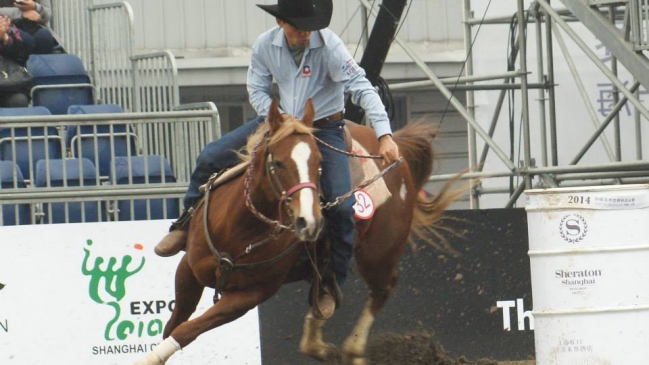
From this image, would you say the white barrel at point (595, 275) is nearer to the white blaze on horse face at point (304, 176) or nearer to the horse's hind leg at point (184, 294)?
the white blaze on horse face at point (304, 176)

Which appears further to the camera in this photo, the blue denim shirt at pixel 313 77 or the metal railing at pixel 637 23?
the metal railing at pixel 637 23

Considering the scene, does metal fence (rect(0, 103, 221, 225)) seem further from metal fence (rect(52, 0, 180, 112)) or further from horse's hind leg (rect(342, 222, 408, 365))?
horse's hind leg (rect(342, 222, 408, 365))

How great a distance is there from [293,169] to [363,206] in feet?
4.55

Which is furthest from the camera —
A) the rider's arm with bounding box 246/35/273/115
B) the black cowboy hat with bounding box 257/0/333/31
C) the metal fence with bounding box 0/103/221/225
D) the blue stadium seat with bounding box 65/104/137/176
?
the blue stadium seat with bounding box 65/104/137/176

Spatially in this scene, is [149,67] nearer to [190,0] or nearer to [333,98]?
[333,98]

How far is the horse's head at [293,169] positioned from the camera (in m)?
7.05

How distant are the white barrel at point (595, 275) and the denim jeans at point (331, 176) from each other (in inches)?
52.8

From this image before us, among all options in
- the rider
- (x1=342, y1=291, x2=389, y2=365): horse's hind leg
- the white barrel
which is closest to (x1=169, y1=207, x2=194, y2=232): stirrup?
the rider

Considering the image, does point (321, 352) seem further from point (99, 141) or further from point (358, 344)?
point (99, 141)

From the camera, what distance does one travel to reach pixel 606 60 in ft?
41.7

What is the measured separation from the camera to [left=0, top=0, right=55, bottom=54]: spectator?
12.2 m

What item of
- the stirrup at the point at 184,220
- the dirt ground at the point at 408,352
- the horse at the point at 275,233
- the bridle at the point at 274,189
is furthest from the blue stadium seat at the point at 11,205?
the dirt ground at the point at 408,352

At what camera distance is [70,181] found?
983cm

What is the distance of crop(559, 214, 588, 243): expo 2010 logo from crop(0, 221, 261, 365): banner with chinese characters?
237 centimetres
